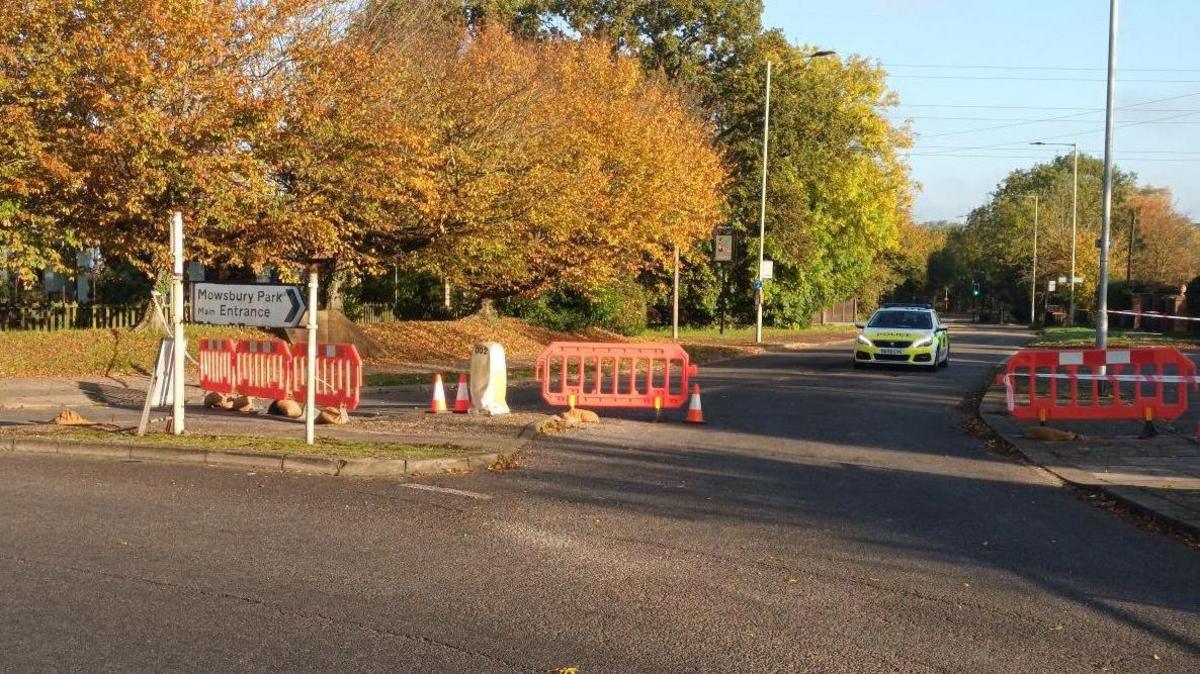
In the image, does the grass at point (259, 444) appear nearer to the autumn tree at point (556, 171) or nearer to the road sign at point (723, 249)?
the autumn tree at point (556, 171)

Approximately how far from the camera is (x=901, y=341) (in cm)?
2756

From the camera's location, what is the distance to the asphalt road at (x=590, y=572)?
18.5ft

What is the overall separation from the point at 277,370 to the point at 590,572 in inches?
421

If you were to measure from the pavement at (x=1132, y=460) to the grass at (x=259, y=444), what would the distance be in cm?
663

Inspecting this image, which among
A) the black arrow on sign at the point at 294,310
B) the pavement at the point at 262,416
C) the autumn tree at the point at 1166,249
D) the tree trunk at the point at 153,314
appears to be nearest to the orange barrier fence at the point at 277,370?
the pavement at the point at 262,416

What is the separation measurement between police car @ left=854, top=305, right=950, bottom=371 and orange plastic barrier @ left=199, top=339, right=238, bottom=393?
52.4ft

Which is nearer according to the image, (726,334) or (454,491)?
(454,491)

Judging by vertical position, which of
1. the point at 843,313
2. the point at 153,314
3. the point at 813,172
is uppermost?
the point at 813,172

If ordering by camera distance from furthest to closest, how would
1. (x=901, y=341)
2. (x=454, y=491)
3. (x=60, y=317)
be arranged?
1. (x=901, y=341)
2. (x=60, y=317)
3. (x=454, y=491)

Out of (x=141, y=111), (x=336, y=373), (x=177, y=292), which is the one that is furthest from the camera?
(x=141, y=111)

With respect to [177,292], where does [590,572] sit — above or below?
below

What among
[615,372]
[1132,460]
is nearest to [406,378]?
[615,372]

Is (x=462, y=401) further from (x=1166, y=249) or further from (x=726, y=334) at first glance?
(x=1166, y=249)

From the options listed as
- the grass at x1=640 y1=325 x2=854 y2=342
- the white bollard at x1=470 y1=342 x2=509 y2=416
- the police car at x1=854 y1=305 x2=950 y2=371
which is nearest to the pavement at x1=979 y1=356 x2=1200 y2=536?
the white bollard at x1=470 y1=342 x2=509 y2=416
